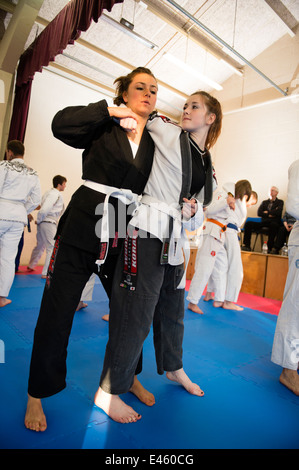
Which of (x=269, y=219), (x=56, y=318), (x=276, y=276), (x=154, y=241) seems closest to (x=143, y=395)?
(x=56, y=318)

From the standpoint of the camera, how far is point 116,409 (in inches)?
54.0

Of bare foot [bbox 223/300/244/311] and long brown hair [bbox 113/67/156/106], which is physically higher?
long brown hair [bbox 113/67/156/106]

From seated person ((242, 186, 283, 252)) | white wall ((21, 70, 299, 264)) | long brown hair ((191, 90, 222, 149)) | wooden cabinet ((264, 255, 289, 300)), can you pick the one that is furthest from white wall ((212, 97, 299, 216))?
long brown hair ((191, 90, 222, 149))

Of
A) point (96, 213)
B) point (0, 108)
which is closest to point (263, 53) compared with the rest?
point (0, 108)

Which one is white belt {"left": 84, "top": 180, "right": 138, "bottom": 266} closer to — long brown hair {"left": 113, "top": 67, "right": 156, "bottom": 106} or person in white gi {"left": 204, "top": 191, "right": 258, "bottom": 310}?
long brown hair {"left": 113, "top": 67, "right": 156, "bottom": 106}

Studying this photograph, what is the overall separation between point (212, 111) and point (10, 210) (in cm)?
245

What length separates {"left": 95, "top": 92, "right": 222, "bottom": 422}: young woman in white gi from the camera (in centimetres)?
132

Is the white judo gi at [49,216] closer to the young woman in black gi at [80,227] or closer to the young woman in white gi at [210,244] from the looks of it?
the young woman in white gi at [210,244]

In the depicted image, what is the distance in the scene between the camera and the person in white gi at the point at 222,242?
3777 millimetres

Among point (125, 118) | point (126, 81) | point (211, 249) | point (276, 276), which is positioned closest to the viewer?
point (125, 118)

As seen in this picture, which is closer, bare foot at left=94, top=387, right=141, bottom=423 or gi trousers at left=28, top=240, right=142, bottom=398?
gi trousers at left=28, top=240, right=142, bottom=398

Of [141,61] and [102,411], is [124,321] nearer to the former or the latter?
[102,411]

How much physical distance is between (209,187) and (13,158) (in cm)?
284

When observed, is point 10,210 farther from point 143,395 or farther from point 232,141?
point 232,141
